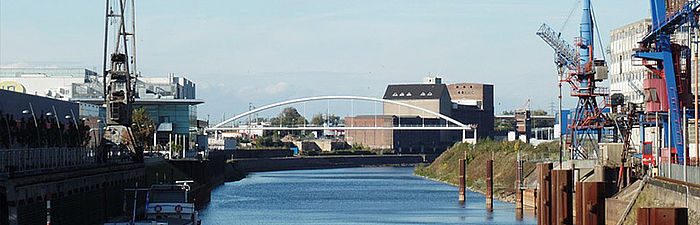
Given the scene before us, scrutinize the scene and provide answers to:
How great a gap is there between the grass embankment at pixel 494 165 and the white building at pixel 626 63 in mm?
8611

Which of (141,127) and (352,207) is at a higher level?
(141,127)

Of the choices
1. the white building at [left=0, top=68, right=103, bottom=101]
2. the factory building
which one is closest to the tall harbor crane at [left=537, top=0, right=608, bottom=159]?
the factory building

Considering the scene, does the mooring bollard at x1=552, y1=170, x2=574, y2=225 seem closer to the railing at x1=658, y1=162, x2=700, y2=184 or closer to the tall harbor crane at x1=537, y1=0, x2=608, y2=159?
the railing at x1=658, y1=162, x2=700, y2=184

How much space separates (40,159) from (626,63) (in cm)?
7138

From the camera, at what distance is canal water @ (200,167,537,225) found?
67188 mm

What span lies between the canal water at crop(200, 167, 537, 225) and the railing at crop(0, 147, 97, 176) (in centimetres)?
1174

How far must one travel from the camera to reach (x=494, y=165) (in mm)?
105375

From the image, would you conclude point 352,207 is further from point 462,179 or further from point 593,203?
point 593,203

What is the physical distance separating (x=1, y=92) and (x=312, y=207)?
2965 centimetres

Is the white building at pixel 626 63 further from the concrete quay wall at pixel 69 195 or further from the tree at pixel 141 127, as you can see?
the concrete quay wall at pixel 69 195

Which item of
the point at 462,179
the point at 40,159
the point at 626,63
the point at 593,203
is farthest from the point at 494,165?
the point at 593,203

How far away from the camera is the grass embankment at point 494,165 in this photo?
294 ft

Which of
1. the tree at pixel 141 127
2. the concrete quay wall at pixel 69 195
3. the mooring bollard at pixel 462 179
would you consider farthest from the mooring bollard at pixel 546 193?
the tree at pixel 141 127

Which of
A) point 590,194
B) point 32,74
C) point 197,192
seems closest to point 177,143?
point 32,74
